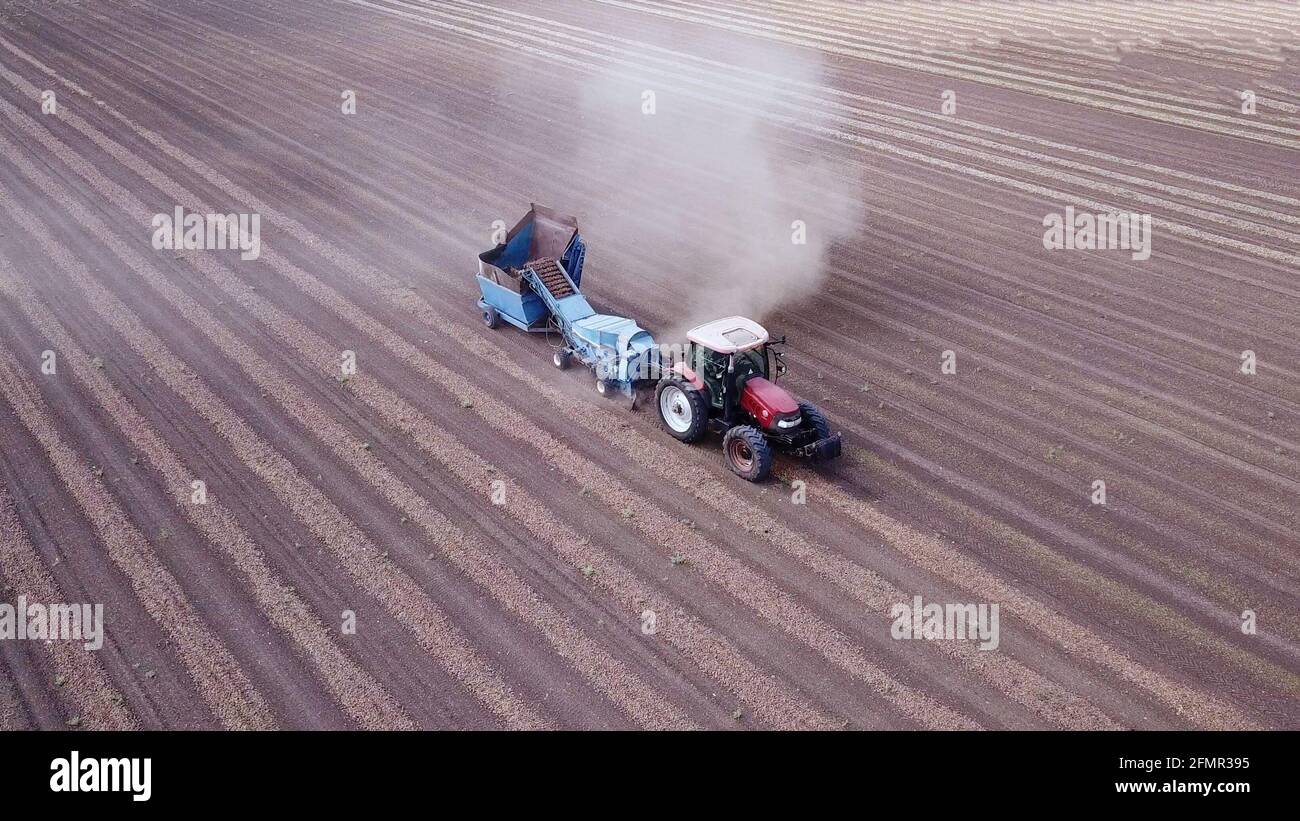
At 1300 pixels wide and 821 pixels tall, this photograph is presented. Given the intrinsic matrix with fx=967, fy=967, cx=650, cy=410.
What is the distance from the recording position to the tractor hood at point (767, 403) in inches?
453

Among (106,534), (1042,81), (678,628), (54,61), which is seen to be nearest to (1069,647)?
(678,628)

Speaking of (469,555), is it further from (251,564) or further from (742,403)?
(742,403)

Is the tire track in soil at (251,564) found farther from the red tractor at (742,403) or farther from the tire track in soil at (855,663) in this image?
the red tractor at (742,403)

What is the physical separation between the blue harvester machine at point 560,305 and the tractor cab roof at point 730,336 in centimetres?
125

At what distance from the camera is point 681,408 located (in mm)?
12469

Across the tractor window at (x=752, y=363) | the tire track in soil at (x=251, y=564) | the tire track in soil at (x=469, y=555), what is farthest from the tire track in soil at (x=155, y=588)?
the tractor window at (x=752, y=363)

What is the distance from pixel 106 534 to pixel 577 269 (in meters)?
7.43

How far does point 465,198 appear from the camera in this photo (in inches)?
821

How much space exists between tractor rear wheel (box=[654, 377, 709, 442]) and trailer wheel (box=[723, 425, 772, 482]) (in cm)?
43

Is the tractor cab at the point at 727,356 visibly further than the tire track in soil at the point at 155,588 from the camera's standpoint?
Yes

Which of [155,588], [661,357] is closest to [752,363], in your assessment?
[661,357]

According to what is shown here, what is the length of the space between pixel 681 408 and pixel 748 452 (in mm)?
1172

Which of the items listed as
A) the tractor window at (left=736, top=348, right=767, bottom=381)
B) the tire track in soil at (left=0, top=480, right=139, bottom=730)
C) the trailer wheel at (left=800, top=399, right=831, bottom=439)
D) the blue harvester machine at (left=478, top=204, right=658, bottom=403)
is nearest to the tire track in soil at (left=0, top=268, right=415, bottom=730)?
the tire track in soil at (left=0, top=480, right=139, bottom=730)
